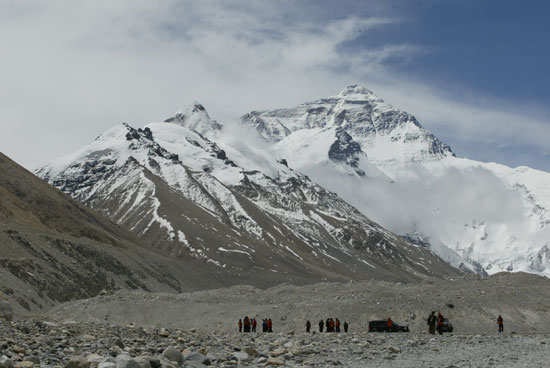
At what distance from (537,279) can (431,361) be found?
220ft

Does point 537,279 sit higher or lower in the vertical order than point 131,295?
higher

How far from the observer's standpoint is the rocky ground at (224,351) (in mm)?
26125

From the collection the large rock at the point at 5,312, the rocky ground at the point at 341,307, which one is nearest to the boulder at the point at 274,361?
the large rock at the point at 5,312

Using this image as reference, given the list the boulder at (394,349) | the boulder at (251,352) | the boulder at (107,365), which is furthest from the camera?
the boulder at (394,349)

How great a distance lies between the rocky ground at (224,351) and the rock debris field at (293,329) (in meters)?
0.06

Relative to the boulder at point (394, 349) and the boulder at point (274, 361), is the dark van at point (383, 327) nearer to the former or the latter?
the boulder at point (394, 349)

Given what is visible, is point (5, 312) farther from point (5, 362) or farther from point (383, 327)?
point (383, 327)

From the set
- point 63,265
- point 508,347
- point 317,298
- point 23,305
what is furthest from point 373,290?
point 63,265

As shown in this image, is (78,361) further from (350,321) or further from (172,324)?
(172,324)

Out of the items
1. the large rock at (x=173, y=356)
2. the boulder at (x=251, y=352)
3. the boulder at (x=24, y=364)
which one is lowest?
the boulder at (x=24, y=364)

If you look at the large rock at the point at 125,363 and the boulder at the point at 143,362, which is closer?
the large rock at the point at 125,363

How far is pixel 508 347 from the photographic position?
40312 millimetres

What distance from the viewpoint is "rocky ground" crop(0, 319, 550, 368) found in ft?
85.7

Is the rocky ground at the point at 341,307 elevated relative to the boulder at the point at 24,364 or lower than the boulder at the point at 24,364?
elevated
